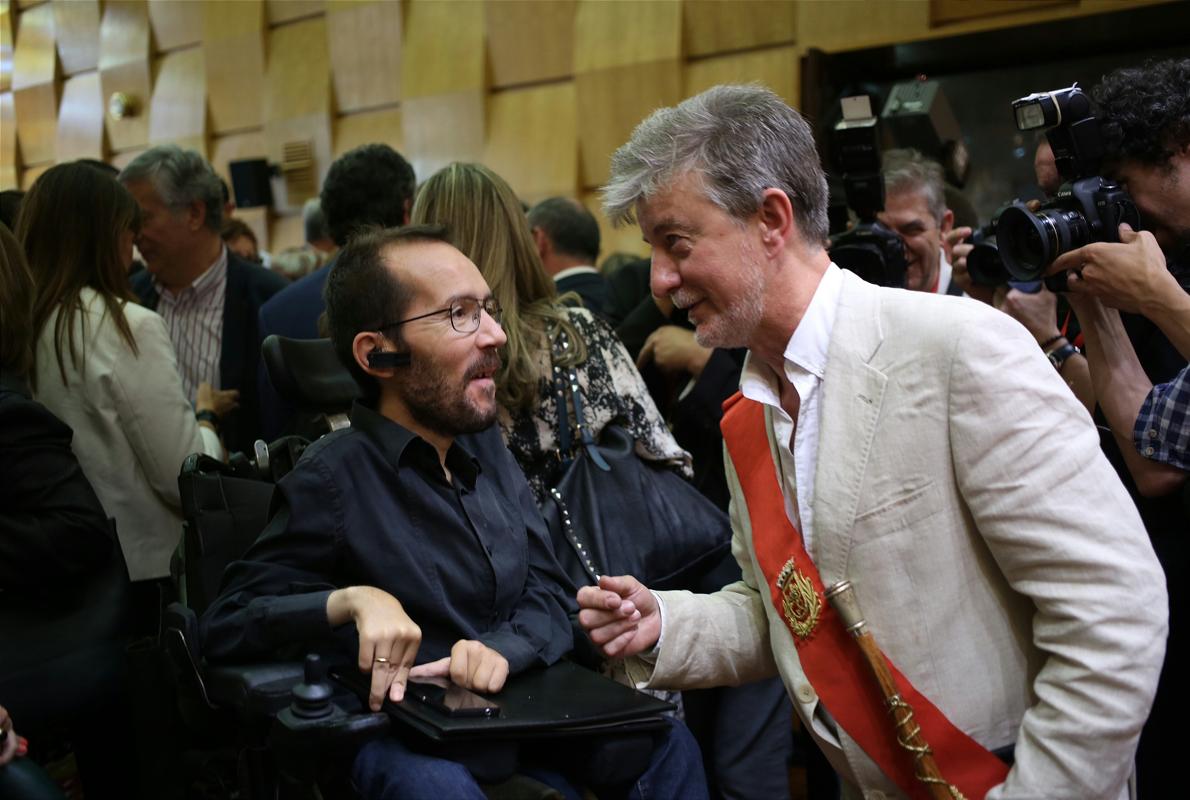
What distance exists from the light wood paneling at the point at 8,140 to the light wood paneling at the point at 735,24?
2620mm

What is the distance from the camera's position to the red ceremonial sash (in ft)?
3.79

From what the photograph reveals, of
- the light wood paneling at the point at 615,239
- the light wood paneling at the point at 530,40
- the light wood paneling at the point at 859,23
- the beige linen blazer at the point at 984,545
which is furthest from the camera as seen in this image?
the light wood paneling at the point at 530,40

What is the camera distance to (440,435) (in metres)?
1.68

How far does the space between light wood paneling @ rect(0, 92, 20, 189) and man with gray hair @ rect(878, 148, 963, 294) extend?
2.54 m

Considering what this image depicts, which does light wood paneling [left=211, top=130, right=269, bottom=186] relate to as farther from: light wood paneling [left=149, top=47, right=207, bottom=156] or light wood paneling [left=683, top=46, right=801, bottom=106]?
light wood paneling [left=683, top=46, right=801, bottom=106]

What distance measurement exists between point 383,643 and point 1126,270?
1166 mm

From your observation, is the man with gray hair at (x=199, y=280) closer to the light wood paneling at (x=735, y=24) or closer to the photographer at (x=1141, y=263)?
the photographer at (x=1141, y=263)

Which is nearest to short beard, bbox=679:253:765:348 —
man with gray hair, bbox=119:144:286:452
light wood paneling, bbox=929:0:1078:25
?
man with gray hair, bbox=119:144:286:452

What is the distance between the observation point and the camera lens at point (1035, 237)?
1.62 meters

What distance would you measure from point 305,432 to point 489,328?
0.52 m

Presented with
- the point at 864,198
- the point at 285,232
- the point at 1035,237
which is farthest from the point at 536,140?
the point at 1035,237

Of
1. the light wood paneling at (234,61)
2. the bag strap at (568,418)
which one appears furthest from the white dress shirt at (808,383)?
the light wood paneling at (234,61)

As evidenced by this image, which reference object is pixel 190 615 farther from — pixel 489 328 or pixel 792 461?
pixel 792 461

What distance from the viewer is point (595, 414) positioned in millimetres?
2096
